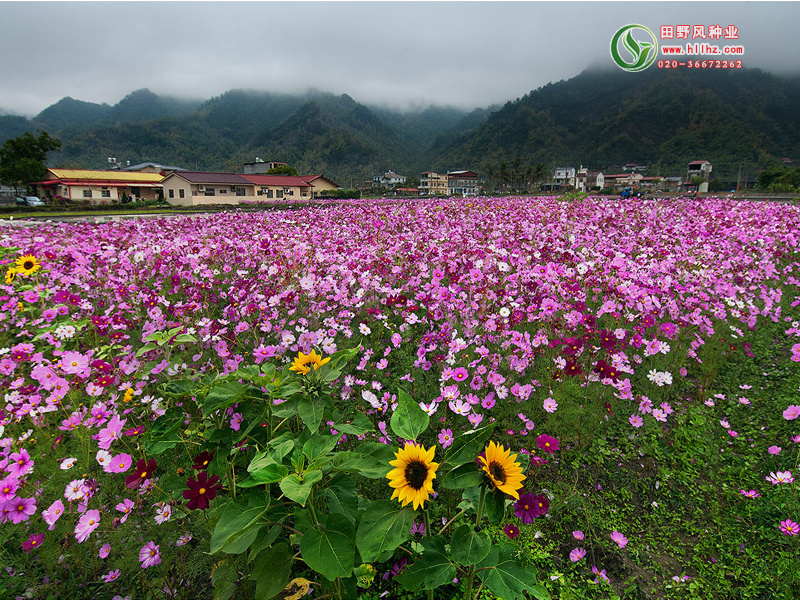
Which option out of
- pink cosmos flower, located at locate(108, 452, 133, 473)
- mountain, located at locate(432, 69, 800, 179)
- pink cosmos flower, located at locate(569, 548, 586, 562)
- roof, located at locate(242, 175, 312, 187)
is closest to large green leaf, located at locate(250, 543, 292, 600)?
pink cosmos flower, located at locate(108, 452, 133, 473)

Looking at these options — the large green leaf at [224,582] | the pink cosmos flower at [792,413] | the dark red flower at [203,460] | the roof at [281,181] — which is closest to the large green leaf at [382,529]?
the large green leaf at [224,582]

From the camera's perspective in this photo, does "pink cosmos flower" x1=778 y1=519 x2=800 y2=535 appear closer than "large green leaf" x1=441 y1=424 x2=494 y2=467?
No

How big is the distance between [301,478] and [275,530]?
0.26 meters

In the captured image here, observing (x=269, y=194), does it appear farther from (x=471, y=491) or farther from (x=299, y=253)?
(x=471, y=491)

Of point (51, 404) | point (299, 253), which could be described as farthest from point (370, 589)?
point (299, 253)

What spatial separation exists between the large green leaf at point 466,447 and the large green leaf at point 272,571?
1.91 ft

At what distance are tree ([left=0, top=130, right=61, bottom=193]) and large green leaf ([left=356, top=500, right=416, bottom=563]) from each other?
6212 cm

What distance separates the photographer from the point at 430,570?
46.3 inches

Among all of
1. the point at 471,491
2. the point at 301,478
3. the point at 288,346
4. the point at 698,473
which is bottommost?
the point at 698,473

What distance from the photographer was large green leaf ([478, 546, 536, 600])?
109cm

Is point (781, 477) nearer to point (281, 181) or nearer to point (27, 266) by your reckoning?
point (27, 266)

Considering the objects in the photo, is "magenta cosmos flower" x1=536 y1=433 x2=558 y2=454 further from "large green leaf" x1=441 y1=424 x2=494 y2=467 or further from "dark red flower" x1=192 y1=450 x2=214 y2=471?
"dark red flower" x1=192 y1=450 x2=214 y2=471

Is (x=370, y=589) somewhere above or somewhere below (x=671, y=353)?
below

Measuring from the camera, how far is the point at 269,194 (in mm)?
52906
